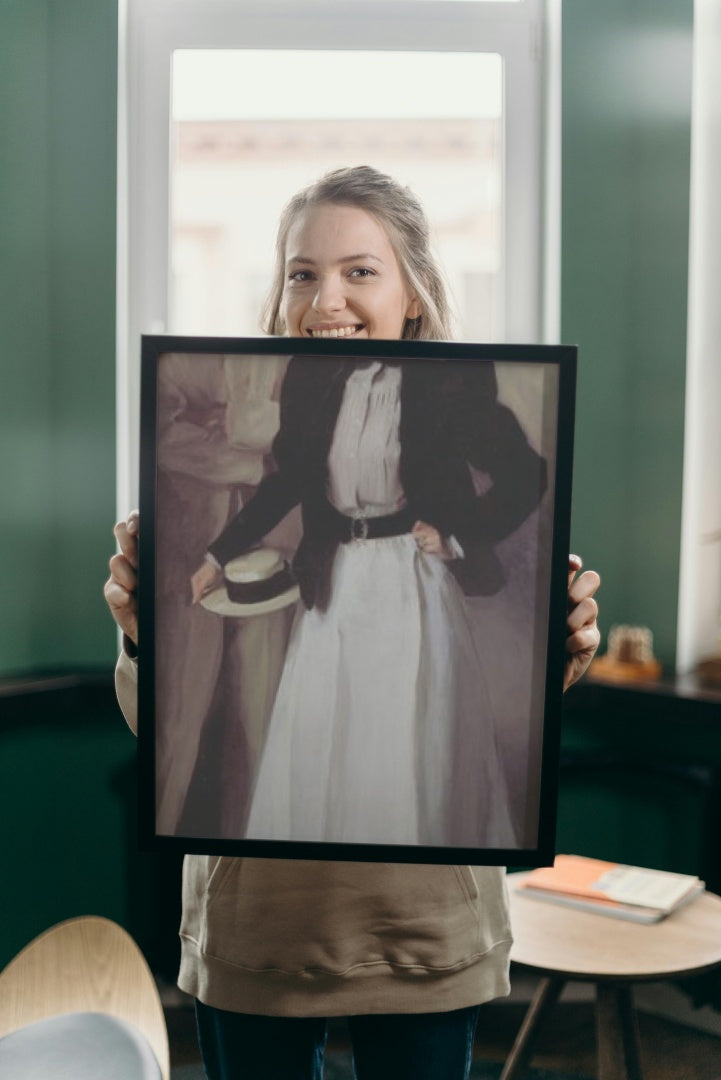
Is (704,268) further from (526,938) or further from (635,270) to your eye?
(526,938)

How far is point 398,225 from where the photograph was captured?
46.1 inches

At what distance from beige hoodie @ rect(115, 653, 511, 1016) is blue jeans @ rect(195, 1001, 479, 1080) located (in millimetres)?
25

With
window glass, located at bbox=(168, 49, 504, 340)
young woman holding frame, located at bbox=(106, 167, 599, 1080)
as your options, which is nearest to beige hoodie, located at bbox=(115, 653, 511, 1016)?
young woman holding frame, located at bbox=(106, 167, 599, 1080)

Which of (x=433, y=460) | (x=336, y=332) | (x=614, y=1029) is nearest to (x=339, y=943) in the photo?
(x=433, y=460)

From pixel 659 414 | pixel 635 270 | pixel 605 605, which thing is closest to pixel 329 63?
pixel 635 270

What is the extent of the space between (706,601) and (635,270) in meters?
0.83

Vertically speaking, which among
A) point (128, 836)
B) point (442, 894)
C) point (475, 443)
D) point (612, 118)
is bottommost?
point (128, 836)

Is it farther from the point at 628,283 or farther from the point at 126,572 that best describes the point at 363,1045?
the point at 628,283

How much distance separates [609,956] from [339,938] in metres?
0.82

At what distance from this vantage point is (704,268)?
8.37 feet

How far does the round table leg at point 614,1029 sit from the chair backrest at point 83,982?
1.01 m

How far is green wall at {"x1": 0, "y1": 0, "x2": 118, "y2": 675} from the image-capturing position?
96.6 inches

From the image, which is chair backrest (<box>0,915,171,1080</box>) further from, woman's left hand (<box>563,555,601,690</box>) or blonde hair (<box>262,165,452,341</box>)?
blonde hair (<box>262,165,452,341</box>)

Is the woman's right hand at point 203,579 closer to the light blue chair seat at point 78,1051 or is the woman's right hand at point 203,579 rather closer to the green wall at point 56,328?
the light blue chair seat at point 78,1051
